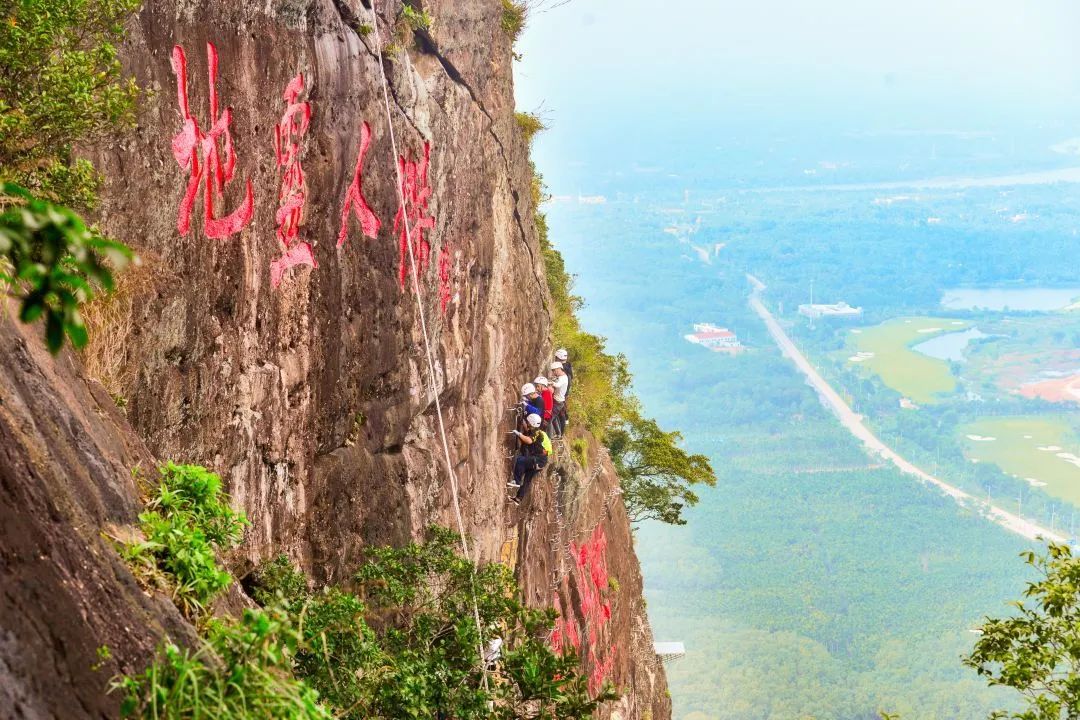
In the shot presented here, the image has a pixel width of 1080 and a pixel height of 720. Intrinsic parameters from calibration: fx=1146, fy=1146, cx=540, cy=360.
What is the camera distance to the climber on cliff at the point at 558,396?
15.9 metres

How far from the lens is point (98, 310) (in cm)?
675

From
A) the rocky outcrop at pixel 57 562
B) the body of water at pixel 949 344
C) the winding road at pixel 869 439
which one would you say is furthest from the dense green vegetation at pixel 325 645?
the body of water at pixel 949 344

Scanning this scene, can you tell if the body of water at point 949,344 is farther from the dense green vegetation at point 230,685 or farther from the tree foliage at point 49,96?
the dense green vegetation at point 230,685

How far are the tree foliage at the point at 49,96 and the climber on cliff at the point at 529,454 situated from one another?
832 cm

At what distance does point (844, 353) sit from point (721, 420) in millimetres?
35366

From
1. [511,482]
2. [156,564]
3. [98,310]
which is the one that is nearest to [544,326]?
[511,482]

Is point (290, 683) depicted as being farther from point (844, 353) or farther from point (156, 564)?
point (844, 353)

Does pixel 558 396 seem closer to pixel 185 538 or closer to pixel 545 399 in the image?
pixel 545 399

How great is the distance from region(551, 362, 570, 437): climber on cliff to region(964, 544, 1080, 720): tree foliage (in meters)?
8.11

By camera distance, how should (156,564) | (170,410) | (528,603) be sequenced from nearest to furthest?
(156,564) → (170,410) → (528,603)

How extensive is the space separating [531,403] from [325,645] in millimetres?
10179

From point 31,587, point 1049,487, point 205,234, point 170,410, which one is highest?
point 205,234

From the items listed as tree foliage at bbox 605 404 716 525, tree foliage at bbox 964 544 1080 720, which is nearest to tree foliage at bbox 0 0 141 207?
tree foliage at bbox 964 544 1080 720

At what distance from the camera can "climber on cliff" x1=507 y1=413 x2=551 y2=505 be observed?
1430 cm
